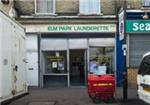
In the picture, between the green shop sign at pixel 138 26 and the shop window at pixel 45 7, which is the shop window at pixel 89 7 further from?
the green shop sign at pixel 138 26

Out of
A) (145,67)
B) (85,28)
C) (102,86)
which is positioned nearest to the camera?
(145,67)

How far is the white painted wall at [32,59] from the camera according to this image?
2838cm

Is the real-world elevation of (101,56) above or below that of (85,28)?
below

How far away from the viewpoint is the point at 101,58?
93.9 feet

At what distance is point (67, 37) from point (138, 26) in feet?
13.6

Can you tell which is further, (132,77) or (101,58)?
(101,58)

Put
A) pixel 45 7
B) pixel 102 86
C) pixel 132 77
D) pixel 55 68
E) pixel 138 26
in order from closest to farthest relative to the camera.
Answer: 1. pixel 102 86
2. pixel 138 26
3. pixel 132 77
4. pixel 45 7
5. pixel 55 68

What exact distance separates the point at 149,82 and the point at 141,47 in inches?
570

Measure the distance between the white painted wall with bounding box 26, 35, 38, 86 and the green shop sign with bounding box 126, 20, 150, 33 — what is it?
543 cm

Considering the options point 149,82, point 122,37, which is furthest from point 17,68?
point 122,37

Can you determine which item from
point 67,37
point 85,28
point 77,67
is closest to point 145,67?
point 85,28

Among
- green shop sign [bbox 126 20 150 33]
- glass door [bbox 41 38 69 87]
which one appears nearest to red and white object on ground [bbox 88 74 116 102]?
green shop sign [bbox 126 20 150 33]

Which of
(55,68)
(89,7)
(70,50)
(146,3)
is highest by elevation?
(146,3)

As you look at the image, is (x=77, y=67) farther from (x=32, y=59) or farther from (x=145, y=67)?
(x=145, y=67)
